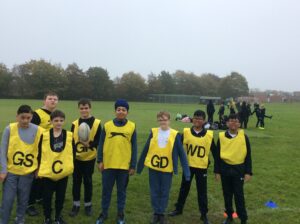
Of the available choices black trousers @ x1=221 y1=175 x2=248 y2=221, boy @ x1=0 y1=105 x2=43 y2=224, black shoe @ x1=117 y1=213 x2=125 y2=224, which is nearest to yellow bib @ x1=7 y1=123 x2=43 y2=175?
boy @ x1=0 y1=105 x2=43 y2=224

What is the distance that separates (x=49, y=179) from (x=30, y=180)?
29 centimetres

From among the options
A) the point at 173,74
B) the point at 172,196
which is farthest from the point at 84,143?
the point at 173,74

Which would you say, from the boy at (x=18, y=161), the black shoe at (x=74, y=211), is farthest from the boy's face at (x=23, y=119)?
the black shoe at (x=74, y=211)

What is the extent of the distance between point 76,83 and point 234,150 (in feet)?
257

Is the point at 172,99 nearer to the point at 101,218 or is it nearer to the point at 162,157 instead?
the point at 162,157

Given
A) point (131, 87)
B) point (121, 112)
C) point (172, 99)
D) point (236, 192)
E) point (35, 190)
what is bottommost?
point (35, 190)

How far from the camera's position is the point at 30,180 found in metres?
5.14

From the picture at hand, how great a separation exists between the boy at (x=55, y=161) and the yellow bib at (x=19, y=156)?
0.12m

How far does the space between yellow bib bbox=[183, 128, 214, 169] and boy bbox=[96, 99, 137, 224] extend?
1036 millimetres

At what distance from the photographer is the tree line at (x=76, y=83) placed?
76750 millimetres

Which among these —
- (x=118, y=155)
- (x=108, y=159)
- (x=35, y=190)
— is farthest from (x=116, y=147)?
(x=35, y=190)

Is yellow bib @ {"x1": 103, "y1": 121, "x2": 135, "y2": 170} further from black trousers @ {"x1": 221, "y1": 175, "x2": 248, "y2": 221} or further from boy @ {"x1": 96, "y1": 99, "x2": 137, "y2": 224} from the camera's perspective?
black trousers @ {"x1": 221, "y1": 175, "x2": 248, "y2": 221}

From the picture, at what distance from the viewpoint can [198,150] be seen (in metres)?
5.90

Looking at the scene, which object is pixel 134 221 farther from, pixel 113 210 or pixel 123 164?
pixel 123 164
